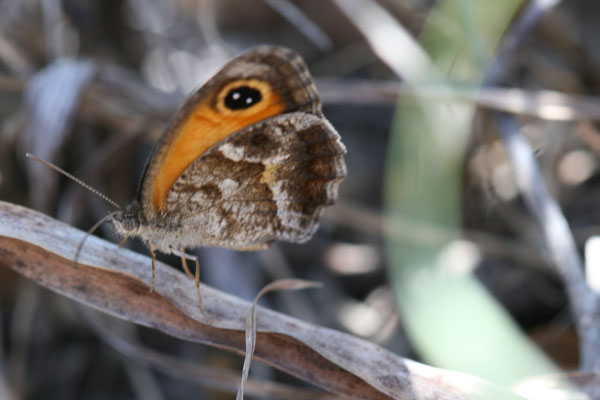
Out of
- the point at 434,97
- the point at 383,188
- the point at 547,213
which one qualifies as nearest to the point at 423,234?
the point at 383,188

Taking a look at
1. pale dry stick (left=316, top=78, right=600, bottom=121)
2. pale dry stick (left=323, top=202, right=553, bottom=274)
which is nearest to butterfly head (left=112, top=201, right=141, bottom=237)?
pale dry stick (left=316, top=78, right=600, bottom=121)

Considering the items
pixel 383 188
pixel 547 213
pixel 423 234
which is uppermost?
pixel 383 188

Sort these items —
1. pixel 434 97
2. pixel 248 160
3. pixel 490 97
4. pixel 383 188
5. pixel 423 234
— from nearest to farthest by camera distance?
pixel 248 160 < pixel 490 97 < pixel 434 97 < pixel 423 234 < pixel 383 188

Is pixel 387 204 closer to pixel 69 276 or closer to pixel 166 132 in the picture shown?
pixel 166 132

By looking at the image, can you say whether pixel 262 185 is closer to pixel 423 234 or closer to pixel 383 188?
pixel 423 234

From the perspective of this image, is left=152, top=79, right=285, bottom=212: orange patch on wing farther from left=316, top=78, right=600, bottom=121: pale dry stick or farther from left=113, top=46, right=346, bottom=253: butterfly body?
left=316, top=78, right=600, bottom=121: pale dry stick

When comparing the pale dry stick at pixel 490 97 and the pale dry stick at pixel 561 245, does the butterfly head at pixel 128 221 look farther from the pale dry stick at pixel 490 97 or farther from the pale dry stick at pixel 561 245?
the pale dry stick at pixel 561 245

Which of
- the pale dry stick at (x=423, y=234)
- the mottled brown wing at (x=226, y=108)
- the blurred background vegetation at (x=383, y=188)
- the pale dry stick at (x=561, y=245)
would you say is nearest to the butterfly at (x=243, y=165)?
the mottled brown wing at (x=226, y=108)

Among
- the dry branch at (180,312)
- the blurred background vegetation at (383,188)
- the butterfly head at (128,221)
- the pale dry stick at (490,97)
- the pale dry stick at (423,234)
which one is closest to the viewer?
the dry branch at (180,312)
